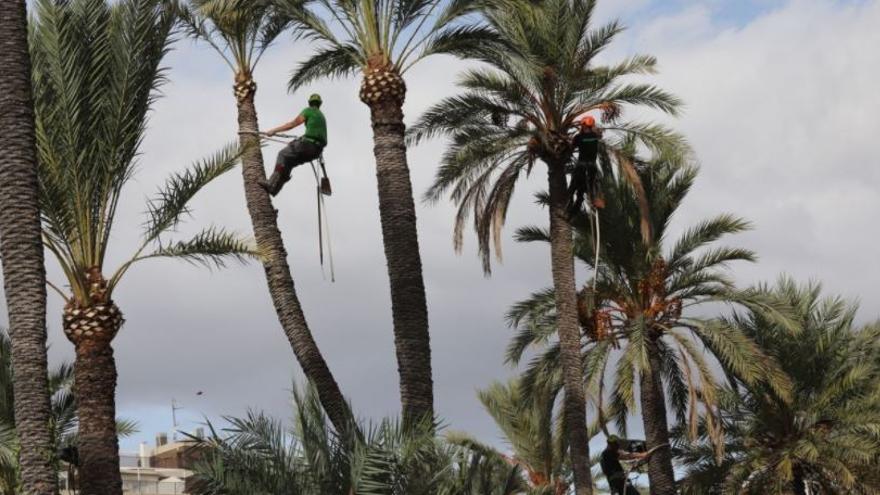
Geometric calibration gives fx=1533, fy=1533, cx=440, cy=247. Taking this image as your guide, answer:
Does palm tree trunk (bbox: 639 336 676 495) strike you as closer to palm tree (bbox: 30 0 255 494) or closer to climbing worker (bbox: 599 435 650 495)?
climbing worker (bbox: 599 435 650 495)

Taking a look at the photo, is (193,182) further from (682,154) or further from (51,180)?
(682,154)

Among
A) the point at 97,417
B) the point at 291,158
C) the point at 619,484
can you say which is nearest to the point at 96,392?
the point at 97,417

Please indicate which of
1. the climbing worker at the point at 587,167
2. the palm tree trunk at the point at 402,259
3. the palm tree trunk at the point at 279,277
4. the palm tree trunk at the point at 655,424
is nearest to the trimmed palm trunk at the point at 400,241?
the palm tree trunk at the point at 402,259

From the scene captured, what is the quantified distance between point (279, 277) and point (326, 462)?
720cm

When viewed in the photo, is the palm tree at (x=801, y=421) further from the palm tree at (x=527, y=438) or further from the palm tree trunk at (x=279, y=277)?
the palm tree trunk at (x=279, y=277)

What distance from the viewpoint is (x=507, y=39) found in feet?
71.3

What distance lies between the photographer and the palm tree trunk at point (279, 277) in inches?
806

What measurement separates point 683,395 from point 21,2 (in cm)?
1839

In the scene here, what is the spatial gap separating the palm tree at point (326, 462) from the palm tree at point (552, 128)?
33.4 feet

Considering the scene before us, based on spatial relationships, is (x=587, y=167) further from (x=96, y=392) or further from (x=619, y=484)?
(x=96, y=392)

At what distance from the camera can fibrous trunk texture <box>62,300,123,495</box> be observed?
630 inches

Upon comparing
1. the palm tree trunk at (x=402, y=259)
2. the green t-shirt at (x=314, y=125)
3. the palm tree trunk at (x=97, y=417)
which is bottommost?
the palm tree trunk at (x=97, y=417)

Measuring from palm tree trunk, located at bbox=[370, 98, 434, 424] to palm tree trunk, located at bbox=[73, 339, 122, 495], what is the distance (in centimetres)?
327

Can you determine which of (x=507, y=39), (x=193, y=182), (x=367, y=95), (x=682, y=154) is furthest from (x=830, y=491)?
(x=193, y=182)
